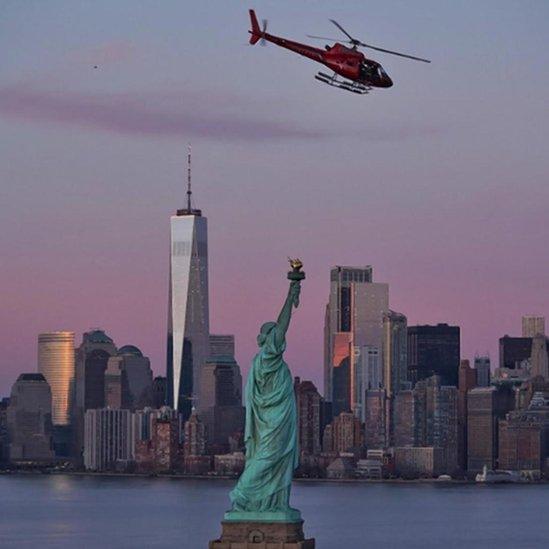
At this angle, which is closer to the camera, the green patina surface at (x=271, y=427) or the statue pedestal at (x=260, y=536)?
the statue pedestal at (x=260, y=536)

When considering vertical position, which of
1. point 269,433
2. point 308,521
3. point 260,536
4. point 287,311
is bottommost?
point 308,521

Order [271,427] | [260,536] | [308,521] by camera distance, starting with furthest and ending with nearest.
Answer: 1. [308,521]
2. [271,427]
3. [260,536]

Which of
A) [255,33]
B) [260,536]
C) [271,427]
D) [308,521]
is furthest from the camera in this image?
[308,521]

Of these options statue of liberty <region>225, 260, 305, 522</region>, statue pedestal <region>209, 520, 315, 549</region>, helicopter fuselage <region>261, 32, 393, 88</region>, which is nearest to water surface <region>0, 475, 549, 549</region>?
helicopter fuselage <region>261, 32, 393, 88</region>

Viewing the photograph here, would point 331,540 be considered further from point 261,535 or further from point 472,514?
point 261,535

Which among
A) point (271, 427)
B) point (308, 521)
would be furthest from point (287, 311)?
point (308, 521)

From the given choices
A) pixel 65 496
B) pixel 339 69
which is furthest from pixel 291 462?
pixel 65 496

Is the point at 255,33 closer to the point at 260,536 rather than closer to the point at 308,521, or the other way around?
the point at 260,536

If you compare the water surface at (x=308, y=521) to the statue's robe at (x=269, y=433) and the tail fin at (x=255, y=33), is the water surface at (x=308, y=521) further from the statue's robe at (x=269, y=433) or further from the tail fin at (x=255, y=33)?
the statue's robe at (x=269, y=433)

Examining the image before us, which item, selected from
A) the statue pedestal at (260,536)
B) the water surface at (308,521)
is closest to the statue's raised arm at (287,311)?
the statue pedestal at (260,536)
